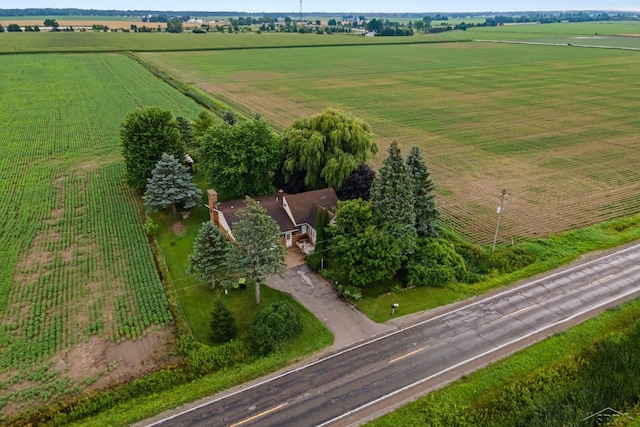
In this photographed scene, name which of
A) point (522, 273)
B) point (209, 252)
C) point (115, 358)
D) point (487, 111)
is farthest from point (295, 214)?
point (487, 111)

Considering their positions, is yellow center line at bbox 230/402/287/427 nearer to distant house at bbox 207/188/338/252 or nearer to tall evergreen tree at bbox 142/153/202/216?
distant house at bbox 207/188/338/252

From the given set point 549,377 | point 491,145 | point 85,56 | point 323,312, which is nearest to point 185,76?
point 85,56

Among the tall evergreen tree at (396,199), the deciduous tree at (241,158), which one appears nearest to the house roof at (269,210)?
the deciduous tree at (241,158)

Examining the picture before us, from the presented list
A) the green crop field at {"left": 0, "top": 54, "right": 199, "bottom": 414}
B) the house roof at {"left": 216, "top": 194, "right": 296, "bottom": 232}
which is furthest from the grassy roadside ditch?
the house roof at {"left": 216, "top": 194, "right": 296, "bottom": 232}

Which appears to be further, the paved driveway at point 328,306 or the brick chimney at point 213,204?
the brick chimney at point 213,204

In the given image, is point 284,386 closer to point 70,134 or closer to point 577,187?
point 577,187

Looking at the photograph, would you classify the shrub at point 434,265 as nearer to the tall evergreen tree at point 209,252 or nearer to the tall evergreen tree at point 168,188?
the tall evergreen tree at point 209,252

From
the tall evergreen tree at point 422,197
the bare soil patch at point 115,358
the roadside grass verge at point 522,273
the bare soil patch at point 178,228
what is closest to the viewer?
the bare soil patch at point 115,358

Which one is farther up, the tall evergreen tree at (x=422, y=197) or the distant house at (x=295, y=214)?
the tall evergreen tree at (x=422, y=197)
